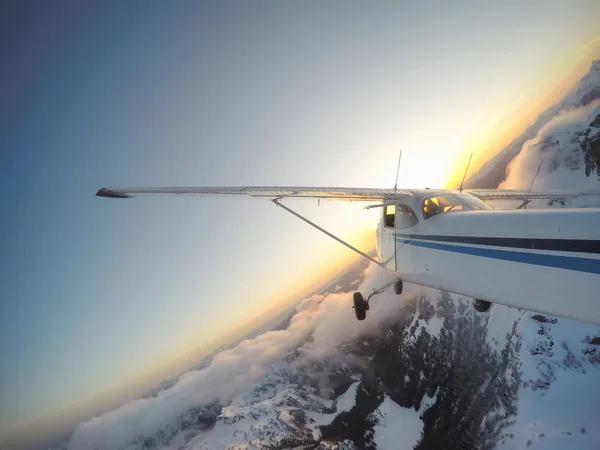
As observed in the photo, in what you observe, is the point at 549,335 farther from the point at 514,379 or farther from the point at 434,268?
the point at 434,268

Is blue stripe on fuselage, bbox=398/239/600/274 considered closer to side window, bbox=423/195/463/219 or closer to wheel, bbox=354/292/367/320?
side window, bbox=423/195/463/219

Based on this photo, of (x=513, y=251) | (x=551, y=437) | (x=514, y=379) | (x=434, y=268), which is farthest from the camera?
(x=514, y=379)

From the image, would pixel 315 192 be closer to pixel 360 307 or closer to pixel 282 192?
pixel 282 192

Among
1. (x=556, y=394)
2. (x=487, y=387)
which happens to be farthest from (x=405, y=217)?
(x=487, y=387)

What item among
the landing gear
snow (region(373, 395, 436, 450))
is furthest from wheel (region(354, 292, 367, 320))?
snow (region(373, 395, 436, 450))

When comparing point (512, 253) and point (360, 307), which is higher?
point (512, 253)

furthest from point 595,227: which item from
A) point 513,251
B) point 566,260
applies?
point 513,251

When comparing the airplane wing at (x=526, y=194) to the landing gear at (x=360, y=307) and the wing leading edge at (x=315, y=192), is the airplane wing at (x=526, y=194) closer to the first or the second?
the wing leading edge at (x=315, y=192)
